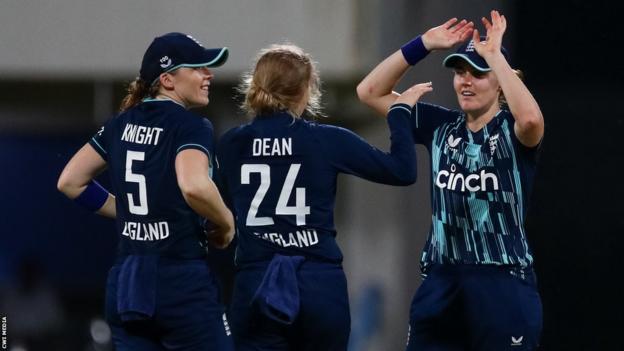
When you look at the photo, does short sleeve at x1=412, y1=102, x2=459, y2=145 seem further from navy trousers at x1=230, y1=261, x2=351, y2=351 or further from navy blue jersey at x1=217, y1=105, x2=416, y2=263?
navy trousers at x1=230, y1=261, x2=351, y2=351

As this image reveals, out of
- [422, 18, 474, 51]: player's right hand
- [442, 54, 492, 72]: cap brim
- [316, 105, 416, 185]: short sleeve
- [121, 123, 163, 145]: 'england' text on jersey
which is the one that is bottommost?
[316, 105, 416, 185]: short sleeve

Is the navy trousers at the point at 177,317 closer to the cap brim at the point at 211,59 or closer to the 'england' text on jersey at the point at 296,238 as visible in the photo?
the 'england' text on jersey at the point at 296,238

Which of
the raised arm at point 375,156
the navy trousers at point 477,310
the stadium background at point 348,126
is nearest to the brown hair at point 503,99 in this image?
the raised arm at point 375,156

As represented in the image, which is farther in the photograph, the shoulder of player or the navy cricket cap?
the navy cricket cap

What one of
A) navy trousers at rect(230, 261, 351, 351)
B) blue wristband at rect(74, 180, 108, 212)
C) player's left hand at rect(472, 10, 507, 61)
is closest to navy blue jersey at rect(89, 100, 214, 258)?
navy trousers at rect(230, 261, 351, 351)

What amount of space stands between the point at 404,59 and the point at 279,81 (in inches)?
24.6

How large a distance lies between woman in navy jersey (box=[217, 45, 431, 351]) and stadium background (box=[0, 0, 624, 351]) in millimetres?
2607

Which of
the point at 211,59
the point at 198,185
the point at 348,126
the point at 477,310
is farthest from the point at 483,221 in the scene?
the point at 348,126

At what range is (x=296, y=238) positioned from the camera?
392 centimetres

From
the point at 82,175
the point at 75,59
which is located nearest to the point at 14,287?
the point at 75,59

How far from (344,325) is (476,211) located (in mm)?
614

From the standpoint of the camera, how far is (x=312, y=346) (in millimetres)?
3918

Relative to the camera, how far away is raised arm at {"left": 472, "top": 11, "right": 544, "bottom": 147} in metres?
3.94

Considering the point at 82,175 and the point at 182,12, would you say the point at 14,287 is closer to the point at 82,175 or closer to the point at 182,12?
the point at 182,12
